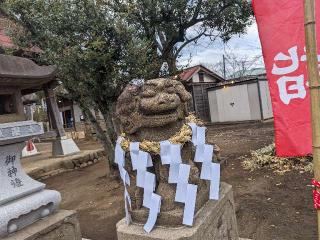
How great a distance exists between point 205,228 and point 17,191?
8.03 ft

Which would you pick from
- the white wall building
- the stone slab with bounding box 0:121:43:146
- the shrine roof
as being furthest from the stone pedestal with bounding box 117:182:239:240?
the white wall building

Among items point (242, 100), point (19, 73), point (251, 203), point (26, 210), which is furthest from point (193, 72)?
point (26, 210)

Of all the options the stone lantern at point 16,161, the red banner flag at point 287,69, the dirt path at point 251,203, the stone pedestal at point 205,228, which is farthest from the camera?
the dirt path at point 251,203

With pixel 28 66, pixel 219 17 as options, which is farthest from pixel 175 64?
pixel 28 66

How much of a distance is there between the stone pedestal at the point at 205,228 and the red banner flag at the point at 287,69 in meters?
0.84

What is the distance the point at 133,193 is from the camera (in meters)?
2.89

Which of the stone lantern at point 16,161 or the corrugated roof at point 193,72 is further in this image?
the corrugated roof at point 193,72

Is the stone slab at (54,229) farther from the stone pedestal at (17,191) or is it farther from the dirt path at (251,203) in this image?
the dirt path at (251,203)

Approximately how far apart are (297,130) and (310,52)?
1222 millimetres

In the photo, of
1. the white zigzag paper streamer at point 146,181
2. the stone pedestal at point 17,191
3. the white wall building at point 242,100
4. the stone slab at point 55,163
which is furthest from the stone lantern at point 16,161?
the white wall building at point 242,100

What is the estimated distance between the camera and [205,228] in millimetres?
2721

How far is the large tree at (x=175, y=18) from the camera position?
8.06m

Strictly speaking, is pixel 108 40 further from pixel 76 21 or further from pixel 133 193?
pixel 133 193

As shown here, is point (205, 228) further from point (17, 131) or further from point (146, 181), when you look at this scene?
point (17, 131)
